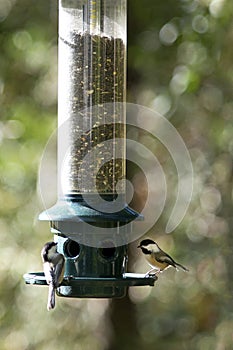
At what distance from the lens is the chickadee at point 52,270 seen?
12.0ft

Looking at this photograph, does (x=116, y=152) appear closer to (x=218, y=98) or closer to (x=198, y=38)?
(x=198, y=38)

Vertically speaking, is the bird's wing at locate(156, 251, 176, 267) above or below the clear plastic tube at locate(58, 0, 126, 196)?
below

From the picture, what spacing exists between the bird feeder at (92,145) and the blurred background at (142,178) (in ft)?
8.04

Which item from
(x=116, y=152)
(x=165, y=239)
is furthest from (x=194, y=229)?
(x=116, y=152)

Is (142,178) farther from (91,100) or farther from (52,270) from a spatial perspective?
(52,270)

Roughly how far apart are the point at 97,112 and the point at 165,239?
12.9ft

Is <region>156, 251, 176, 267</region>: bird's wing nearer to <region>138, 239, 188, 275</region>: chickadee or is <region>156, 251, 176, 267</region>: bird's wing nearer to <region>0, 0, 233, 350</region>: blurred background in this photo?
<region>138, 239, 188, 275</region>: chickadee

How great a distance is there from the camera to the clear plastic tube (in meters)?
4.03

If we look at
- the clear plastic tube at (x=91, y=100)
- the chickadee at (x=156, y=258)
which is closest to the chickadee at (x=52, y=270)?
the clear plastic tube at (x=91, y=100)

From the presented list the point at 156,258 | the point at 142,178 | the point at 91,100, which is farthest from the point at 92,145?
the point at 142,178

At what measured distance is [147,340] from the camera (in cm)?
811

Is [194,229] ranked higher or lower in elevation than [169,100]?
lower

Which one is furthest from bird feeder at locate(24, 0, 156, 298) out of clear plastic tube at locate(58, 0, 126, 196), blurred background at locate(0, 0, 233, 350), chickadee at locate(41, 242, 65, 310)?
blurred background at locate(0, 0, 233, 350)

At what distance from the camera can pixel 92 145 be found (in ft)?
13.2
